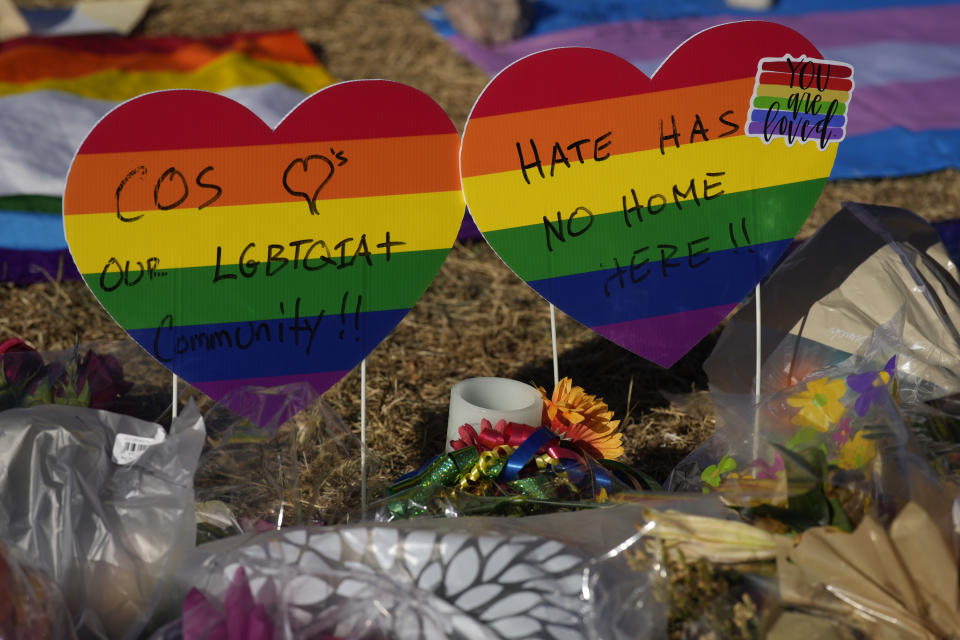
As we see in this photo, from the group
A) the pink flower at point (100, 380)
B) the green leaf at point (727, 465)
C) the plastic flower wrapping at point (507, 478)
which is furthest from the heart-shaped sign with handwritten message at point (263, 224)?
the green leaf at point (727, 465)

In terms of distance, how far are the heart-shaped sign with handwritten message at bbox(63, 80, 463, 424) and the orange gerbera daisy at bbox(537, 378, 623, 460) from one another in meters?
0.24

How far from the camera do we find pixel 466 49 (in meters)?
3.64

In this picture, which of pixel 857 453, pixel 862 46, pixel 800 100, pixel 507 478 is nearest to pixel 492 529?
pixel 507 478

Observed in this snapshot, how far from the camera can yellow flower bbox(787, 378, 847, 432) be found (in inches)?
45.3

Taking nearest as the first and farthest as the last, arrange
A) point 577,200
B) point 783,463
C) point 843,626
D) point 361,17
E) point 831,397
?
point 843,626 → point 783,463 → point 831,397 → point 577,200 → point 361,17

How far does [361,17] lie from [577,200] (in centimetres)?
298

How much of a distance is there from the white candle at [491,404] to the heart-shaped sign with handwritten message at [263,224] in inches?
5.4

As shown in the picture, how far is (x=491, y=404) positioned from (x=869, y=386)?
1.56ft

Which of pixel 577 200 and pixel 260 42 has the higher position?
pixel 260 42

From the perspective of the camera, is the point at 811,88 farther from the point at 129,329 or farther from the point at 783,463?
the point at 129,329

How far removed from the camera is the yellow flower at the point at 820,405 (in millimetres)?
1150

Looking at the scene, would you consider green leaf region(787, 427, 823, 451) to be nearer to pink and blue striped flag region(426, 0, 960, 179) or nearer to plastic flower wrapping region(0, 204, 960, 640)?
plastic flower wrapping region(0, 204, 960, 640)

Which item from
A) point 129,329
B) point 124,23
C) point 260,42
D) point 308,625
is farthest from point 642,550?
point 124,23

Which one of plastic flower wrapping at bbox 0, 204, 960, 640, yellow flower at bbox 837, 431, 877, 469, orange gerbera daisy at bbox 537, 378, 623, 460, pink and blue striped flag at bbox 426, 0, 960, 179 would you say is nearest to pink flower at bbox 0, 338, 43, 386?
plastic flower wrapping at bbox 0, 204, 960, 640
